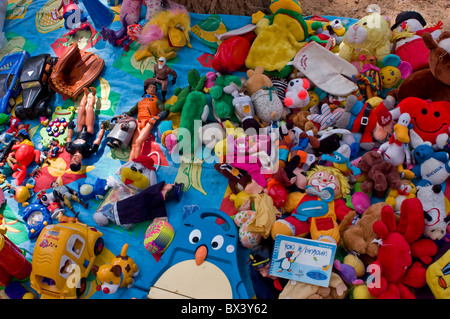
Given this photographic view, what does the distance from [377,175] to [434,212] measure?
14.8 inches

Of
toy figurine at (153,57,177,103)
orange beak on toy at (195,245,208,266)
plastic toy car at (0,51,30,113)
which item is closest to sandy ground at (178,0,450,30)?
toy figurine at (153,57,177,103)

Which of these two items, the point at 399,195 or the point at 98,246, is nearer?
the point at 399,195

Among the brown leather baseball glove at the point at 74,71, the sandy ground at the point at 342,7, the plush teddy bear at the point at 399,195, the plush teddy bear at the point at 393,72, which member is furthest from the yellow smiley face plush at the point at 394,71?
the brown leather baseball glove at the point at 74,71

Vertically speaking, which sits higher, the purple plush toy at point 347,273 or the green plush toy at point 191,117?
the green plush toy at point 191,117

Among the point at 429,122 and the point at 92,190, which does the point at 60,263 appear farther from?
the point at 429,122

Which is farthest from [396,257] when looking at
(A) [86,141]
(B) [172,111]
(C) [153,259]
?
(A) [86,141]

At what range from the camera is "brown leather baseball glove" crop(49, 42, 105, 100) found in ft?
11.4

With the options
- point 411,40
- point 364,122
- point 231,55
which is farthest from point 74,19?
point 411,40

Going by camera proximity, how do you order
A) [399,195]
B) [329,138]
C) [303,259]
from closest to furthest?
1. [303,259]
2. [399,195]
3. [329,138]

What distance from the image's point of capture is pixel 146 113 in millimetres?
3125

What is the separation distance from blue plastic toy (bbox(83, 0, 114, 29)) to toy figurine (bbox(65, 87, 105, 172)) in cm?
Answer: 95

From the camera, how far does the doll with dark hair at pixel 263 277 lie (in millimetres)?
2190

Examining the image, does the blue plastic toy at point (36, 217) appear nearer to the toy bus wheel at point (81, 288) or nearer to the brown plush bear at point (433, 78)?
the toy bus wheel at point (81, 288)

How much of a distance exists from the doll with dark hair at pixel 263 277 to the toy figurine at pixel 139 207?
732mm
